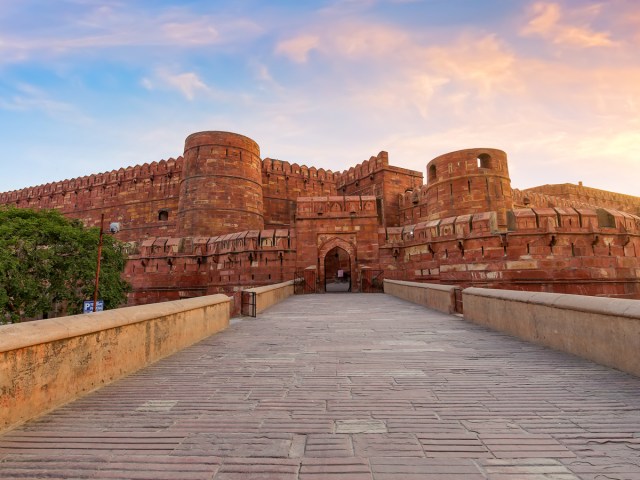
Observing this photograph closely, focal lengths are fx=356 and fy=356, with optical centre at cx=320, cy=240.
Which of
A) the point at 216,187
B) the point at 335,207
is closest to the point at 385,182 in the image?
the point at 335,207

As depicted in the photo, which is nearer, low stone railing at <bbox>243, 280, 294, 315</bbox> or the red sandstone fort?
low stone railing at <bbox>243, 280, 294, 315</bbox>

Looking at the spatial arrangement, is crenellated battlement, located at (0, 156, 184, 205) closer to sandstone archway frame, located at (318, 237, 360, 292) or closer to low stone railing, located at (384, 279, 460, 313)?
sandstone archway frame, located at (318, 237, 360, 292)

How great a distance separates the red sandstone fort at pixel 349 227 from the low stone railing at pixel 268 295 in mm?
3679

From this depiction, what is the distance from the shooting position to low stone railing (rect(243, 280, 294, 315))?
26.1 feet

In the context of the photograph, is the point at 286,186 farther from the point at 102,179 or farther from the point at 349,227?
the point at 102,179

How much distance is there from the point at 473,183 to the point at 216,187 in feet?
51.2

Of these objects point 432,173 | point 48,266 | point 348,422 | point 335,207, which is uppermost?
point 432,173

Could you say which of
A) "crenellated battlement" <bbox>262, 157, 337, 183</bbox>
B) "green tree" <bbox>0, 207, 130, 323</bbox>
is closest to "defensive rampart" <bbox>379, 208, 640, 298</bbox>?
"green tree" <bbox>0, 207, 130, 323</bbox>

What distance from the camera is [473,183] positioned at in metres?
19.2

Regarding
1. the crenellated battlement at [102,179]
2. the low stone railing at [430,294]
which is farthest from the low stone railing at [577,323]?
the crenellated battlement at [102,179]

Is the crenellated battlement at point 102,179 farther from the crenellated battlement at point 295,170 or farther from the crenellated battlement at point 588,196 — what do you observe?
the crenellated battlement at point 588,196

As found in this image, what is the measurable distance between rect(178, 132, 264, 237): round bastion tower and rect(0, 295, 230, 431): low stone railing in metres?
19.6

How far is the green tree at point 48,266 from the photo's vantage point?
513 inches

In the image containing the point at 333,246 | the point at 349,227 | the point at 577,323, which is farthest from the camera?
the point at 349,227
